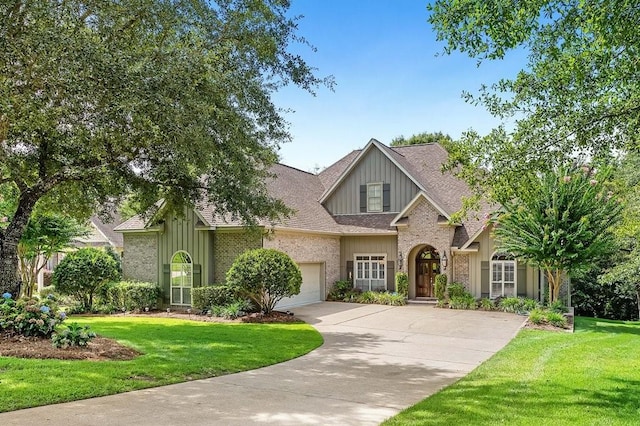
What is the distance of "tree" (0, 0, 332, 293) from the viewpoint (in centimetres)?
833

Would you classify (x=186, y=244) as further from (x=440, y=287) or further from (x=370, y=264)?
(x=440, y=287)

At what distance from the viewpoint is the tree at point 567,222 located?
54.5 ft

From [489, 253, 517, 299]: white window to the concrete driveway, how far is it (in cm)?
669

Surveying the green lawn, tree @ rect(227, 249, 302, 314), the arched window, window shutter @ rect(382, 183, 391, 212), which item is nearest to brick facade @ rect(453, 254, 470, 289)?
window shutter @ rect(382, 183, 391, 212)

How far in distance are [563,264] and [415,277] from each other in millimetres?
7925

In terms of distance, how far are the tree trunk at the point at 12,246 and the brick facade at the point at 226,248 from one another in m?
8.57

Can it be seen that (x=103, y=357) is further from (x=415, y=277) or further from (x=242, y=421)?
(x=415, y=277)

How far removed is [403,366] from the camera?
10031mm

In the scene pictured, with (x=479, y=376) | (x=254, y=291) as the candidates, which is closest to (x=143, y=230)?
(x=254, y=291)

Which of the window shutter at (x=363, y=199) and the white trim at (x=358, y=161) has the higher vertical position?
the white trim at (x=358, y=161)

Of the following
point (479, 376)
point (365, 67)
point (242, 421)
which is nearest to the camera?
point (242, 421)

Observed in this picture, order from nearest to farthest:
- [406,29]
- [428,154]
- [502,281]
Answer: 1. [406,29]
2. [502,281]
3. [428,154]

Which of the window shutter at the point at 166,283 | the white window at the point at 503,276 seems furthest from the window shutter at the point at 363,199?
the window shutter at the point at 166,283

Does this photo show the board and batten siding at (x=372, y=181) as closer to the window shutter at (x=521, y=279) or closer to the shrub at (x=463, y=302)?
the shrub at (x=463, y=302)
